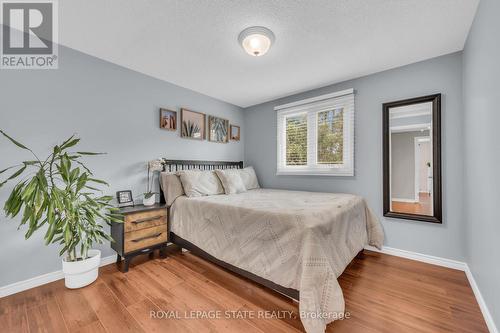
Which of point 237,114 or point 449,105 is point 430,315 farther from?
point 237,114

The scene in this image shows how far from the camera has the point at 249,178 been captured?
3.77 metres

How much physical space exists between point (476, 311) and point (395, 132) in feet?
6.20

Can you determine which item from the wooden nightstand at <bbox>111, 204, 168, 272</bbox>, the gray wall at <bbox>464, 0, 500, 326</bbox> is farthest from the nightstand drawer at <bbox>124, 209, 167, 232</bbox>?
the gray wall at <bbox>464, 0, 500, 326</bbox>

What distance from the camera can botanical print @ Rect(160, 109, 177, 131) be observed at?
301 centimetres

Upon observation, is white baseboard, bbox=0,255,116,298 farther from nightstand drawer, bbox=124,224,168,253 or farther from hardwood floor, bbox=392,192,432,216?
hardwood floor, bbox=392,192,432,216

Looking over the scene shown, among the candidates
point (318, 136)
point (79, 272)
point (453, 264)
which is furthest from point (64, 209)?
point (453, 264)

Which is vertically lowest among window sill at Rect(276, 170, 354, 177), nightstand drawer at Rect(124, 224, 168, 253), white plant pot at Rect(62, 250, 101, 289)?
white plant pot at Rect(62, 250, 101, 289)

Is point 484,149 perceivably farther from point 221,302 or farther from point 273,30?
point 221,302

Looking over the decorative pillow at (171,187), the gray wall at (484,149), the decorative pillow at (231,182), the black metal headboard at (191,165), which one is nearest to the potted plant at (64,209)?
the decorative pillow at (171,187)

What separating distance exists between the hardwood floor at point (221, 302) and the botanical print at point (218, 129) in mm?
2178

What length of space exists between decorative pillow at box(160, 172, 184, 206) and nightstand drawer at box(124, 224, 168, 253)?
0.35m

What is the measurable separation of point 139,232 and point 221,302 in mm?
1262

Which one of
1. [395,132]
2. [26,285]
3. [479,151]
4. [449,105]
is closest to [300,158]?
[395,132]

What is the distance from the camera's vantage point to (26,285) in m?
1.95
